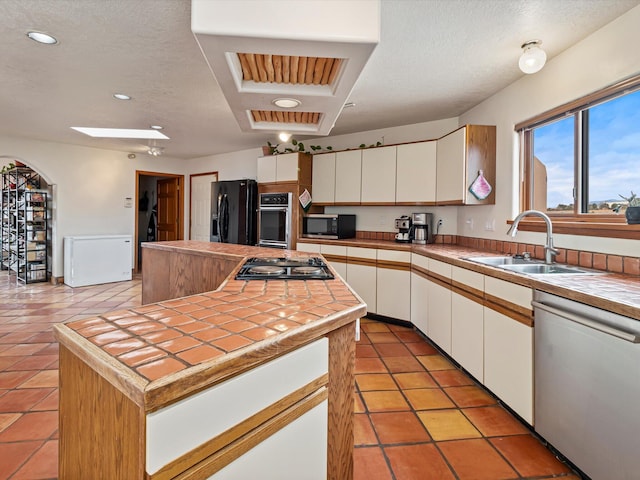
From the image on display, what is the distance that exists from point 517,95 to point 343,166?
1968mm

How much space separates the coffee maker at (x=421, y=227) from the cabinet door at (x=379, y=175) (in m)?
0.33

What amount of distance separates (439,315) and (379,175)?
1.77m

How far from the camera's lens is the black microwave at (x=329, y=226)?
411 centimetres

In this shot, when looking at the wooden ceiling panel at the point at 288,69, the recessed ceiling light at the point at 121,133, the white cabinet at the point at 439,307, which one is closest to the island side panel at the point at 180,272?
the wooden ceiling panel at the point at 288,69

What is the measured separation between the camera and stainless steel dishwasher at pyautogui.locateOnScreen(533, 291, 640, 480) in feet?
4.09

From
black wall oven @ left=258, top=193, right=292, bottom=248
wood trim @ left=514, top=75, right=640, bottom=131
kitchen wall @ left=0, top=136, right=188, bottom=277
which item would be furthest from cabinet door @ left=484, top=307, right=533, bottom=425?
kitchen wall @ left=0, top=136, right=188, bottom=277

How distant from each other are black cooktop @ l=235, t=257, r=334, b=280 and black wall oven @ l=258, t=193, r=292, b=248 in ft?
6.69

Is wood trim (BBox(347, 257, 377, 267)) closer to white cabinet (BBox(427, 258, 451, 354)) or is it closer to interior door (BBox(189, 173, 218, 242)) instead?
white cabinet (BBox(427, 258, 451, 354))

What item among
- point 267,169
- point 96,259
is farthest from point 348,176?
point 96,259

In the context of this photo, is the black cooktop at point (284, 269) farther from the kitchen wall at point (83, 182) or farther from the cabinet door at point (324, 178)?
the kitchen wall at point (83, 182)

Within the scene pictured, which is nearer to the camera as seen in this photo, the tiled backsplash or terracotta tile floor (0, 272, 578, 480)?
terracotta tile floor (0, 272, 578, 480)

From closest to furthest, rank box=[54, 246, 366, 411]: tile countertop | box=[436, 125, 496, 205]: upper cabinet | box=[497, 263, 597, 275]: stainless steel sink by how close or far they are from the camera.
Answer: box=[54, 246, 366, 411]: tile countertop
box=[497, 263, 597, 275]: stainless steel sink
box=[436, 125, 496, 205]: upper cabinet

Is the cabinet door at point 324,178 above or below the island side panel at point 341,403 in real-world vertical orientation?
above

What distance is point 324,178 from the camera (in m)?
4.36
